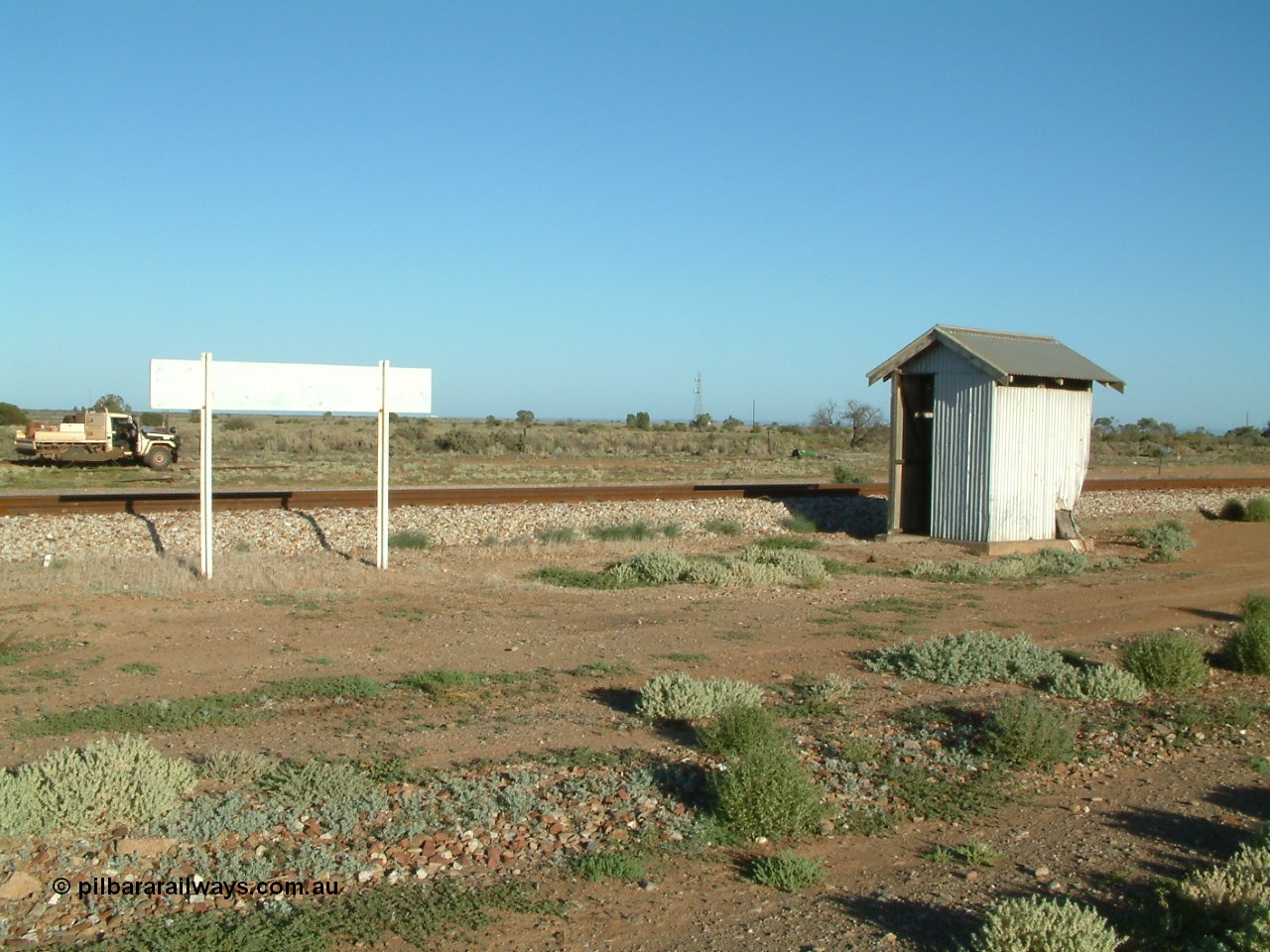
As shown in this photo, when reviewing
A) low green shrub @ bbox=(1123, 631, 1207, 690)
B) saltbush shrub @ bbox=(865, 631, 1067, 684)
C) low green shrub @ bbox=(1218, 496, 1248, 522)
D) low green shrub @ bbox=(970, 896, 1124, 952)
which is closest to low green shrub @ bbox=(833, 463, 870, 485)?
low green shrub @ bbox=(1218, 496, 1248, 522)

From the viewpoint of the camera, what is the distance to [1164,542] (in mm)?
20906

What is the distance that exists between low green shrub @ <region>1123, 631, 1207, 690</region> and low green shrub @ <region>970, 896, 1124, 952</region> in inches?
230

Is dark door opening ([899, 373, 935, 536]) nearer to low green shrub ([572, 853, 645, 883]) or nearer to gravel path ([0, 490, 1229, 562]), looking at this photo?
gravel path ([0, 490, 1229, 562])

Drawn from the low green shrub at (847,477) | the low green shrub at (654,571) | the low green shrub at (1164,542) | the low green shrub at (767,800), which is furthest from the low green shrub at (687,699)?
the low green shrub at (847,477)

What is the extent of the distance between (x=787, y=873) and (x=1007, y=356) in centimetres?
1638

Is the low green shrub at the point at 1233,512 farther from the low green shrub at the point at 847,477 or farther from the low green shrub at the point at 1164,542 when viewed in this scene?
the low green shrub at the point at 847,477

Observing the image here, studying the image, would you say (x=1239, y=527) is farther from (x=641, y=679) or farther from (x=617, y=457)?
(x=617, y=457)

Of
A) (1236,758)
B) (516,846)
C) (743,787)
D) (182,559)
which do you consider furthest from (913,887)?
(182,559)

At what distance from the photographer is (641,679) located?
408 inches

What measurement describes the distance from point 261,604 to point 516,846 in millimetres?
8248

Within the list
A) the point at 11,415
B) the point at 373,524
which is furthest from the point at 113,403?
the point at 373,524

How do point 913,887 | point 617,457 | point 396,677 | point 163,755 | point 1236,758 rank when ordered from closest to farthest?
point 913,887, point 163,755, point 1236,758, point 396,677, point 617,457

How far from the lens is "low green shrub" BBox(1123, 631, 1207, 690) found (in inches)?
406

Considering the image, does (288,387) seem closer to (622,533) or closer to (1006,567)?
(622,533)
